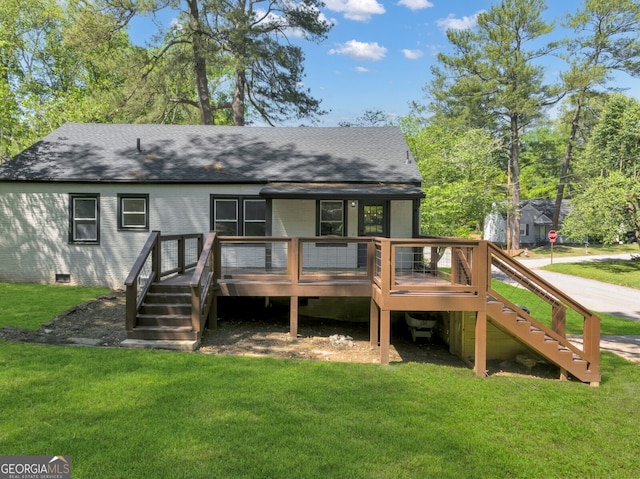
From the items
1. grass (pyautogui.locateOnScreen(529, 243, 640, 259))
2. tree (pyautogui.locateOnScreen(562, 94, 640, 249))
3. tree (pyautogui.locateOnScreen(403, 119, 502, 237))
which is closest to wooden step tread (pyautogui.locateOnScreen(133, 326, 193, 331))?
tree (pyautogui.locateOnScreen(403, 119, 502, 237))

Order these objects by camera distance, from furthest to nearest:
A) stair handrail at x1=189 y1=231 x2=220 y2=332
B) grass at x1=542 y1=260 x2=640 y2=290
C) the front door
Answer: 1. grass at x1=542 y1=260 x2=640 y2=290
2. the front door
3. stair handrail at x1=189 y1=231 x2=220 y2=332

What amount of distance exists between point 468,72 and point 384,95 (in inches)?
312

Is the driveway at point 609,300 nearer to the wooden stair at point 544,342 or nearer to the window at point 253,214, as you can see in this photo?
the wooden stair at point 544,342

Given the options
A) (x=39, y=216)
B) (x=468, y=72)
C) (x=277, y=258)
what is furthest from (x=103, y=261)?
(x=468, y=72)

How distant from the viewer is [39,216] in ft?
39.2

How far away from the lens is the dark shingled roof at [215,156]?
464 inches

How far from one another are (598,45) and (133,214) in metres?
35.3

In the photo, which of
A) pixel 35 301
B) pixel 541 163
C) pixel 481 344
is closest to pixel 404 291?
pixel 481 344

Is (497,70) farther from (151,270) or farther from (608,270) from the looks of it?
(151,270)

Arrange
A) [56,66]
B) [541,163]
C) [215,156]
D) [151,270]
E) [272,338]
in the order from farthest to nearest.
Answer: [541,163]
[56,66]
[215,156]
[151,270]
[272,338]

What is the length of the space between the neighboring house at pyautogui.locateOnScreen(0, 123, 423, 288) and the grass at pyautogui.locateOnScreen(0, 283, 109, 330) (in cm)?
87

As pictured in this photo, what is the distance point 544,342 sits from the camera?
6.39 meters

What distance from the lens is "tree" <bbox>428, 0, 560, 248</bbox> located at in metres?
30.6

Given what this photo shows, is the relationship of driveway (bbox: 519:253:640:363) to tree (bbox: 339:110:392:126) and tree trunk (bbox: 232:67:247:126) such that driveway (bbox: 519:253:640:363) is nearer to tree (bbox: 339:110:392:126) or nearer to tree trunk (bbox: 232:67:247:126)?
tree (bbox: 339:110:392:126)
